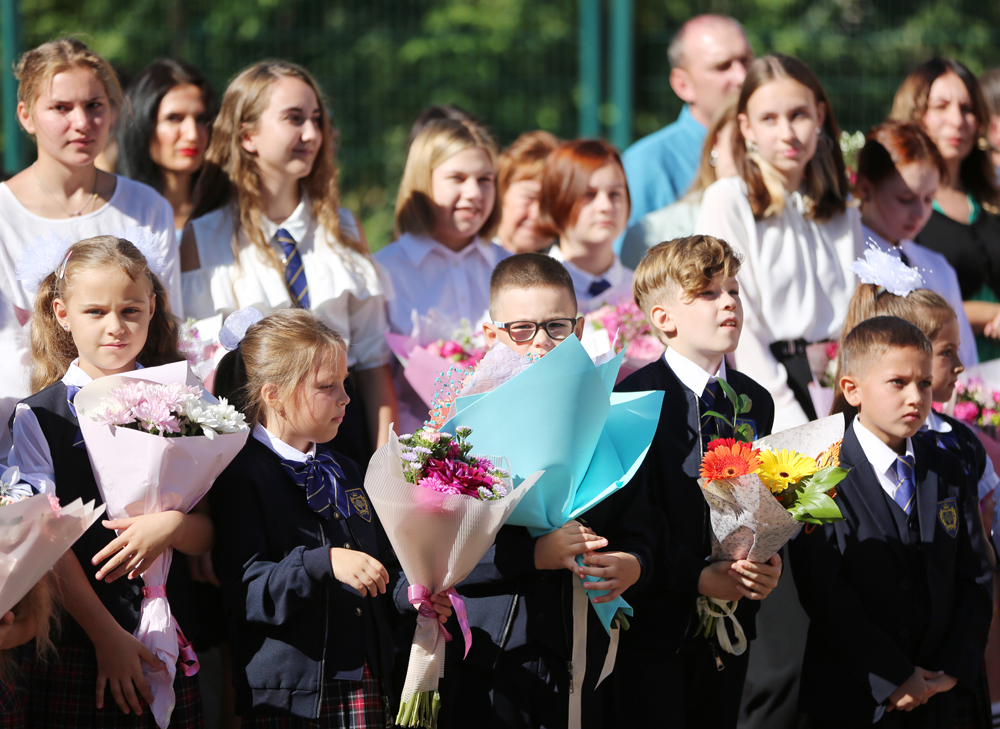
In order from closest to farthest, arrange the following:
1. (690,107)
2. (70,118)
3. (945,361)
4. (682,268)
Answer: (682,268), (70,118), (945,361), (690,107)

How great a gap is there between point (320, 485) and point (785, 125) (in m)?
2.49

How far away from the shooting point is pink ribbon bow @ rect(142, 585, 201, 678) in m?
3.00

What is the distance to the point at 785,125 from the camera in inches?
175

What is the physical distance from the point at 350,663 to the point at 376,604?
19 cm

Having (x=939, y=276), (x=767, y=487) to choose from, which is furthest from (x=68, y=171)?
(x=939, y=276)

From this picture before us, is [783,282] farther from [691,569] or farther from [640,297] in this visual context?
[691,569]

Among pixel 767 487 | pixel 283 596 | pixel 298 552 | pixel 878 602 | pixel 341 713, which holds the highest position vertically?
pixel 767 487

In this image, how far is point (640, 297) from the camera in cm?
364

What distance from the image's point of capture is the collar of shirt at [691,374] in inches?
133

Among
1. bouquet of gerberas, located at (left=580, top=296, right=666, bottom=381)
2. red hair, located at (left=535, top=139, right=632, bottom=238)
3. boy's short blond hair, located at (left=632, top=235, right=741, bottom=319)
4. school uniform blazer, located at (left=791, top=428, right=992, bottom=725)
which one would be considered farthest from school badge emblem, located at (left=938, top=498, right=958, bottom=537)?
red hair, located at (left=535, top=139, right=632, bottom=238)

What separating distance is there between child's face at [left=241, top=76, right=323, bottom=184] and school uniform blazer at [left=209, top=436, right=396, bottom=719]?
1520 millimetres

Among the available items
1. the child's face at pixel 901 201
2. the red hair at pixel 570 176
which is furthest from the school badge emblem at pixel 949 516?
the red hair at pixel 570 176

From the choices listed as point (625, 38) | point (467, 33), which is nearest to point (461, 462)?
point (625, 38)

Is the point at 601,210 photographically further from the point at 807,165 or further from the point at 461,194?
the point at 807,165
